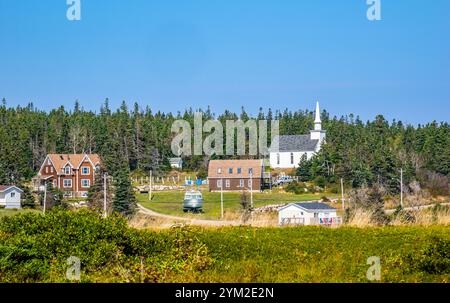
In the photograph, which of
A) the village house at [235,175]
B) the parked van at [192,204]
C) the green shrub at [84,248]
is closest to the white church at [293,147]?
the village house at [235,175]

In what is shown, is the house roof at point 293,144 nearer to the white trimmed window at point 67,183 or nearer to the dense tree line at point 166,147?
the dense tree line at point 166,147

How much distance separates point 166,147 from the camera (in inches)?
3346

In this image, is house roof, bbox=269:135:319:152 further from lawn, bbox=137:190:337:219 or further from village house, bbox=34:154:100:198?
village house, bbox=34:154:100:198

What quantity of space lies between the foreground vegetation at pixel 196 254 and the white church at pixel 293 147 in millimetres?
78118

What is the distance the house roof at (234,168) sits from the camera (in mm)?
68250

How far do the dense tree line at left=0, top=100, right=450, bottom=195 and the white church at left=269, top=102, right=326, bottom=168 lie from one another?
6.71 feet

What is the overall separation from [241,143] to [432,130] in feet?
85.7

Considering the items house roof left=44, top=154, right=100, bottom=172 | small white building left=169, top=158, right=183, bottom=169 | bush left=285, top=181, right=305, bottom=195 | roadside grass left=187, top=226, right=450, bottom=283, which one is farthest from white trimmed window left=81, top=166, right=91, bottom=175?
roadside grass left=187, top=226, right=450, bottom=283

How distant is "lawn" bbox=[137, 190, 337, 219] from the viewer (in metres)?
49.3

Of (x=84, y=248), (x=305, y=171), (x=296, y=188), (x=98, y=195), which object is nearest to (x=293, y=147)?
(x=305, y=171)

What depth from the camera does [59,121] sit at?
3844 inches

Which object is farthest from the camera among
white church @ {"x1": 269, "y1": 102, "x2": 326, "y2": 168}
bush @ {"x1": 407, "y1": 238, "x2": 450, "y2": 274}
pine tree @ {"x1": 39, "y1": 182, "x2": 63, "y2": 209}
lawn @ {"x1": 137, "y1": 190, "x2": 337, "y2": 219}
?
white church @ {"x1": 269, "y1": 102, "x2": 326, "y2": 168}

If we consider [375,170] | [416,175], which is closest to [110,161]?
[375,170]
